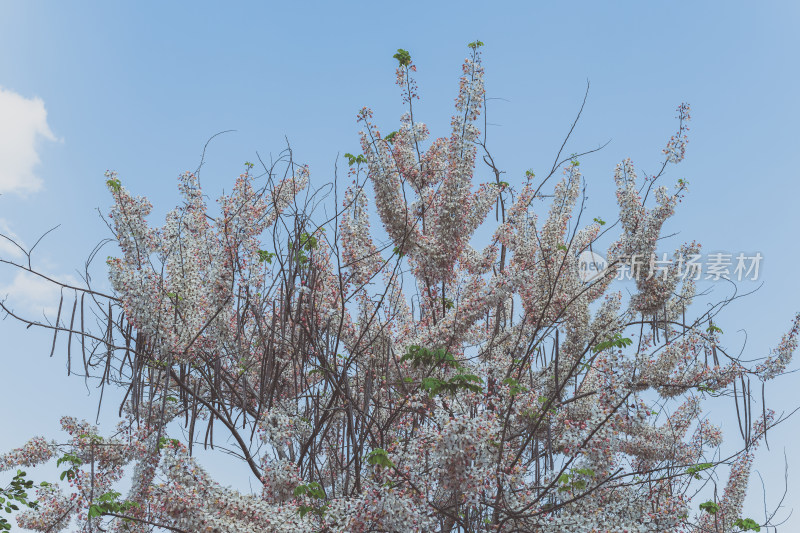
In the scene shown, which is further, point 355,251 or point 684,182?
point 684,182

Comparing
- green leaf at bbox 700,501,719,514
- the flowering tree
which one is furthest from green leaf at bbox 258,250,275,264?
green leaf at bbox 700,501,719,514

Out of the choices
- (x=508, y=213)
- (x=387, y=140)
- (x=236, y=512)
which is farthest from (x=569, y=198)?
(x=236, y=512)

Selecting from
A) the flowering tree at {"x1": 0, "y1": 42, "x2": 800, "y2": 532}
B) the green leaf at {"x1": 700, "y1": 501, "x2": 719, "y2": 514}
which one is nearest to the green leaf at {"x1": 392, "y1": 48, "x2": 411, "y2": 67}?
the flowering tree at {"x1": 0, "y1": 42, "x2": 800, "y2": 532}

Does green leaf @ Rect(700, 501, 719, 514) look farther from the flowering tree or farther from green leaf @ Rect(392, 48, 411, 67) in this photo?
green leaf @ Rect(392, 48, 411, 67)

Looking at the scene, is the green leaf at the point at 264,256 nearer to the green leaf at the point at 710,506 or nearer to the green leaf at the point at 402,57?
the green leaf at the point at 402,57

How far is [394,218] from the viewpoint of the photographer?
753 centimetres

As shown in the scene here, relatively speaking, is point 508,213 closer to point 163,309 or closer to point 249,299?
point 249,299

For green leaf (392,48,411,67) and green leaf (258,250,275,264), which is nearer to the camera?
green leaf (258,250,275,264)

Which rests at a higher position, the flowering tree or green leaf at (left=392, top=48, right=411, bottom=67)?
green leaf at (left=392, top=48, right=411, bottom=67)

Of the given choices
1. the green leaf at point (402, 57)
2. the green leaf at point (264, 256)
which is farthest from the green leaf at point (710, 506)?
the green leaf at point (402, 57)

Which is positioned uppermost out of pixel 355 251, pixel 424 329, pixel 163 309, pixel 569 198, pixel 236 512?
pixel 569 198

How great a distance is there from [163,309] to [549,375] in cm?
490

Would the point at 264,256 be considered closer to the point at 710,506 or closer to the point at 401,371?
the point at 401,371

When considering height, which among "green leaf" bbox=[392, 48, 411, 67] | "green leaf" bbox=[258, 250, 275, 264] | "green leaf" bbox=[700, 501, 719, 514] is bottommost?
"green leaf" bbox=[700, 501, 719, 514]
